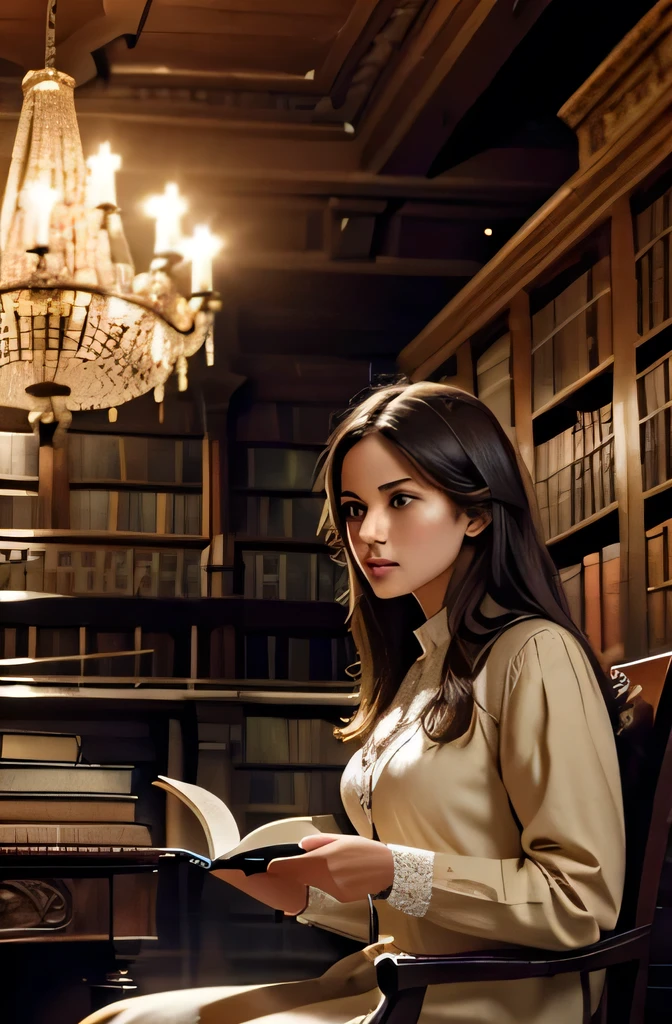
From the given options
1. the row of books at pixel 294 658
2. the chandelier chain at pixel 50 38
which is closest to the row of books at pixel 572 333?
the row of books at pixel 294 658

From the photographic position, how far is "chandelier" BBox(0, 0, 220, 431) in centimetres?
229

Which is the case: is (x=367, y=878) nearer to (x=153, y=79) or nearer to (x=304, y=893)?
(x=304, y=893)

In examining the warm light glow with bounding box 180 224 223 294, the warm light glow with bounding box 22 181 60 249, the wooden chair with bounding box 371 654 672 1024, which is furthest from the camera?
the warm light glow with bounding box 180 224 223 294

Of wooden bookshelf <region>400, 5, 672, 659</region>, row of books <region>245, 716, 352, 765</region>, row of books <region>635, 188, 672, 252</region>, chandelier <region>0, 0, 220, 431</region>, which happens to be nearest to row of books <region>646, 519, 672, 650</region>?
wooden bookshelf <region>400, 5, 672, 659</region>

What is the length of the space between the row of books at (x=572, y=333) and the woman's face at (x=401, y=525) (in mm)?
646

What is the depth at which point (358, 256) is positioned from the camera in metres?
2.57

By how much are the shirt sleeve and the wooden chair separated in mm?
36

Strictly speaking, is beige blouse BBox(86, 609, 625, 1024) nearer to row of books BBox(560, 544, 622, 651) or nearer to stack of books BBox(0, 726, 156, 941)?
row of books BBox(560, 544, 622, 651)

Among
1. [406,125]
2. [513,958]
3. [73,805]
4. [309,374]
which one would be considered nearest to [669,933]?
[513,958]

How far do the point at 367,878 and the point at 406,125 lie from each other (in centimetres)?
178

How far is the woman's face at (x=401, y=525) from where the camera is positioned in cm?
175

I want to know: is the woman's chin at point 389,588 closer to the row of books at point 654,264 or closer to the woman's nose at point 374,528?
the woman's nose at point 374,528

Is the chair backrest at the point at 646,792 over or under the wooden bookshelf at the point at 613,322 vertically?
under

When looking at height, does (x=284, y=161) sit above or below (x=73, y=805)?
above
